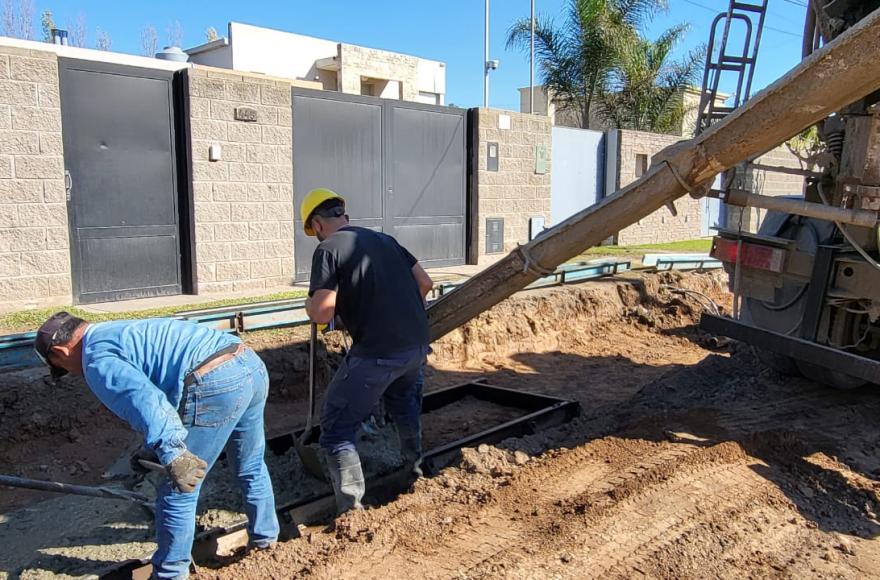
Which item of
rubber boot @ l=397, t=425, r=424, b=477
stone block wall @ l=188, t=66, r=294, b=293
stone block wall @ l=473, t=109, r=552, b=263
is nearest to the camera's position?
rubber boot @ l=397, t=425, r=424, b=477

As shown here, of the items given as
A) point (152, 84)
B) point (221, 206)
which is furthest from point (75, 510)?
point (152, 84)

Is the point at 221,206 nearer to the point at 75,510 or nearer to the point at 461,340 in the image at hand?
the point at 461,340

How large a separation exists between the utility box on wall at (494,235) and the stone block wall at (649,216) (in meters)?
3.89

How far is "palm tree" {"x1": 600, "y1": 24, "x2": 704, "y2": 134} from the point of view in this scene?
19250 millimetres

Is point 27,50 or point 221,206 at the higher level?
point 27,50

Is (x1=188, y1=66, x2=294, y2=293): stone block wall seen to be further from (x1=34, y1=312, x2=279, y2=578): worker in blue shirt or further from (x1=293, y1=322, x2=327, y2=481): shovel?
(x1=34, y1=312, x2=279, y2=578): worker in blue shirt

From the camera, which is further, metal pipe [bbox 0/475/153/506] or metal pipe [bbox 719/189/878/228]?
metal pipe [bbox 719/189/878/228]

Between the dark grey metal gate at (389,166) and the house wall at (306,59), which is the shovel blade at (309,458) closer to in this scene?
the dark grey metal gate at (389,166)

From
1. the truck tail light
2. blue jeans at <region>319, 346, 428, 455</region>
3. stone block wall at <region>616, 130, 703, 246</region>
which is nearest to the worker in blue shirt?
blue jeans at <region>319, 346, 428, 455</region>

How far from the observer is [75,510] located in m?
4.29

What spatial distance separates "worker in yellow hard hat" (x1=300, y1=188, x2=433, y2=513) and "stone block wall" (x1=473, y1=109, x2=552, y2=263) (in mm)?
7838

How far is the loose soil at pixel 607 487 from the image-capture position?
3344 mm

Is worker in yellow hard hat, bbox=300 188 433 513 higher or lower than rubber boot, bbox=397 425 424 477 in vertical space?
higher

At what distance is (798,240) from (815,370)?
120cm
